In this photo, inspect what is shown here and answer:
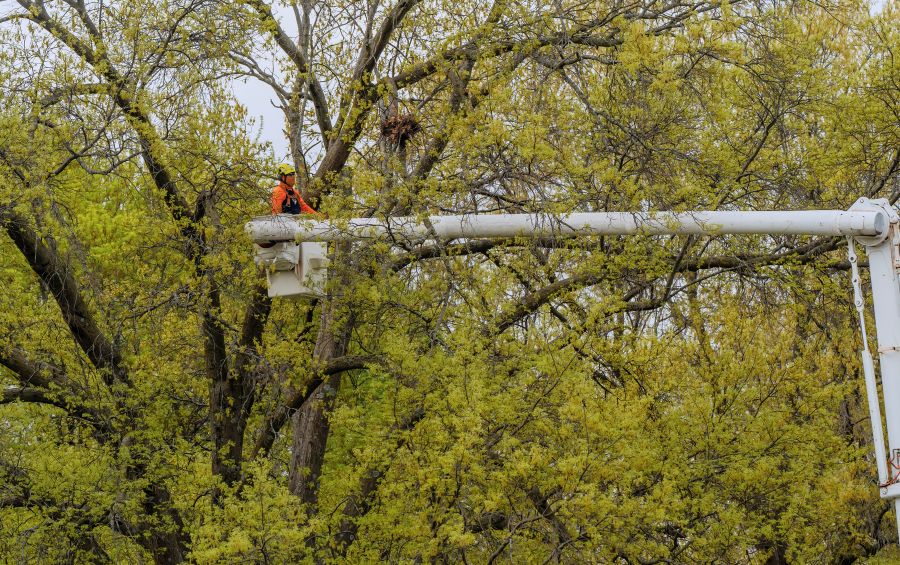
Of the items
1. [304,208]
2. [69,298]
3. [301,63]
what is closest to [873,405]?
[304,208]

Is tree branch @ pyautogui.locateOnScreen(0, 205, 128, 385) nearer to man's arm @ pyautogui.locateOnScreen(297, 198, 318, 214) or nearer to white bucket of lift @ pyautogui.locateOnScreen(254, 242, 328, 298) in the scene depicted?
man's arm @ pyautogui.locateOnScreen(297, 198, 318, 214)

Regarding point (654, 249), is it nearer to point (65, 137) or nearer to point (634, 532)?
point (634, 532)

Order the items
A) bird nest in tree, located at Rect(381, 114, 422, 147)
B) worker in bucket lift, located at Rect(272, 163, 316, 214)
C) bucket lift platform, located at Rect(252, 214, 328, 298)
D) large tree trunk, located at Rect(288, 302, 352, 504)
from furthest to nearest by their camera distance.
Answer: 1. large tree trunk, located at Rect(288, 302, 352, 504)
2. bird nest in tree, located at Rect(381, 114, 422, 147)
3. worker in bucket lift, located at Rect(272, 163, 316, 214)
4. bucket lift platform, located at Rect(252, 214, 328, 298)

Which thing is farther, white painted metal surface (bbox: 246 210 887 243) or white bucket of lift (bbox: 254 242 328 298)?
white bucket of lift (bbox: 254 242 328 298)

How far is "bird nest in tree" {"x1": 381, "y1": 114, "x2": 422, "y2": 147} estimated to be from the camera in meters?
12.1

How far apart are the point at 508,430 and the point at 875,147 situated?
6.43m

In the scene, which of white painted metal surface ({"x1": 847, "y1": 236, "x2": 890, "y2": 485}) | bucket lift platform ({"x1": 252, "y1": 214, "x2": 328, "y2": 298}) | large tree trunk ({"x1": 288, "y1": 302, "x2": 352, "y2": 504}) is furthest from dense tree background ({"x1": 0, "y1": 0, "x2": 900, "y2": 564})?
white painted metal surface ({"x1": 847, "y1": 236, "x2": 890, "y2": 485})

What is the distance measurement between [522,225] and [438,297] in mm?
1814

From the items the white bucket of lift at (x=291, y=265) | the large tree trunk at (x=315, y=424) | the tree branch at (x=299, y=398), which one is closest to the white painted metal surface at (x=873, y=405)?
the white bucket of lift at (x=291, y=265)

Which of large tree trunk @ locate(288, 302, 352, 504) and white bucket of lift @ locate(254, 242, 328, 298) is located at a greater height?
white bucket of lift @ locate(254, 242, 328, 298)

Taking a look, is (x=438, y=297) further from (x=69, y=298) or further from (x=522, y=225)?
(x=69, y=298)

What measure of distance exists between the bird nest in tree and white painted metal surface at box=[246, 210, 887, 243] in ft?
4.87

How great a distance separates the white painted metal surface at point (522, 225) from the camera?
973 centimetres

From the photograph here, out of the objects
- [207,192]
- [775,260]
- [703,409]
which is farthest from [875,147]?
[207,192]
